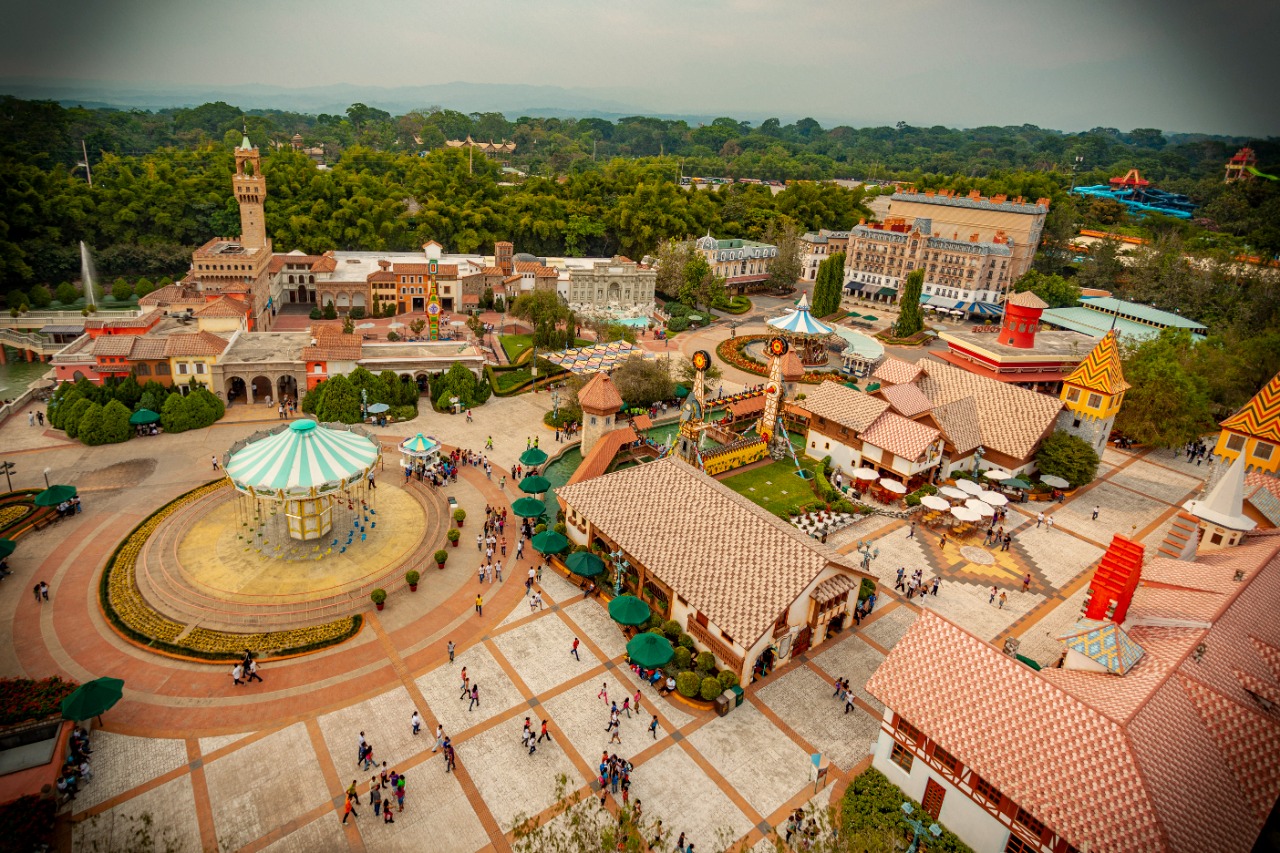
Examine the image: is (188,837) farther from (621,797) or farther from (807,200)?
(807,200)

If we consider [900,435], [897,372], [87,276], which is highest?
[897,372]

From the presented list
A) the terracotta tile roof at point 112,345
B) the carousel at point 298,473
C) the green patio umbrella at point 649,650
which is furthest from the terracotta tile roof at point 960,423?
the terracotta tile roof at point 112,345

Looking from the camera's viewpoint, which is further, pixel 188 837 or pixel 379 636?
pixel 379 636

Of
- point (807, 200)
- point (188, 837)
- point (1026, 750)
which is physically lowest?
point (188, 837)

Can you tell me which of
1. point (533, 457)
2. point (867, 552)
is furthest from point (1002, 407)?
point (533, 457)

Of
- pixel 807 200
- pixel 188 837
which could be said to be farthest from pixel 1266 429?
pixel 807 200

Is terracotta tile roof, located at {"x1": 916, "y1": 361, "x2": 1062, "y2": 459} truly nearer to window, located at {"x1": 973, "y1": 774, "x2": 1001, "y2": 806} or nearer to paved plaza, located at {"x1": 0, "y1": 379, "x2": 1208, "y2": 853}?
paved plaza, located at {"x1": 0, "y1": 379, "x2": 1208, "y2": 853}

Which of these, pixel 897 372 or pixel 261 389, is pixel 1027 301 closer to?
pixel 897 372
